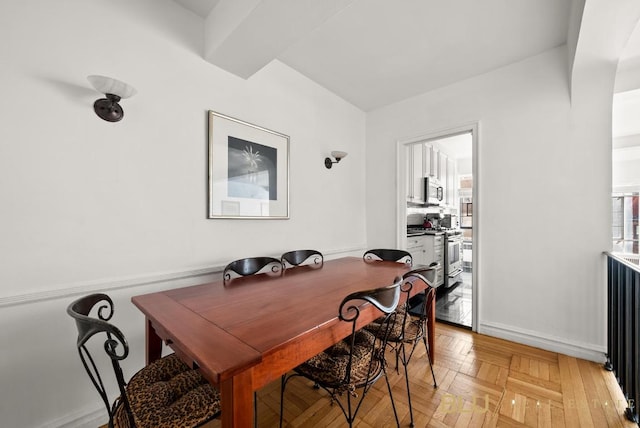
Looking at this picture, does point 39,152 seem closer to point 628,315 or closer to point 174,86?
point 174,86

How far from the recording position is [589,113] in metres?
2.18

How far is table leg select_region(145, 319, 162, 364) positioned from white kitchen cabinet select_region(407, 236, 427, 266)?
3.04 metres

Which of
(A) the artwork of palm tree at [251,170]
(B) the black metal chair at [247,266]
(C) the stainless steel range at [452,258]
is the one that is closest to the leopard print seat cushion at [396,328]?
(B) the black metal chair at [247,266]

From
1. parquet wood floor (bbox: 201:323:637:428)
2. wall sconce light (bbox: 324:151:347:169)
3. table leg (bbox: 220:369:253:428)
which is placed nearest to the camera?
table leg (bbox: 220:369:253:428)

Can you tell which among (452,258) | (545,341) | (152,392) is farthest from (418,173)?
(152,392)

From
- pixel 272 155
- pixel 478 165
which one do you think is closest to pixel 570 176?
pixel 478 165

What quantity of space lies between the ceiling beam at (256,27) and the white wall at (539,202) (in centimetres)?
201

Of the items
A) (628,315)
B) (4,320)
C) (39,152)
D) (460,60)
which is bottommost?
(628,315)

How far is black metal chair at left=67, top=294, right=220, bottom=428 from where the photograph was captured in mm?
833

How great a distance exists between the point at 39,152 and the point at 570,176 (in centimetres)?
381

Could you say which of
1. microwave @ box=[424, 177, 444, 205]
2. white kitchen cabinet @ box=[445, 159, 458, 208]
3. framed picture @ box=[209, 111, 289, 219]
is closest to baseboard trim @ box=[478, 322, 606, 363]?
microwave @ box=[424, 177, 444, 205]

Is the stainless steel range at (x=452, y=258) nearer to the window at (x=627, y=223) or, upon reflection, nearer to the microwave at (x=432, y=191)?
the microwave at (x=432, y=191)

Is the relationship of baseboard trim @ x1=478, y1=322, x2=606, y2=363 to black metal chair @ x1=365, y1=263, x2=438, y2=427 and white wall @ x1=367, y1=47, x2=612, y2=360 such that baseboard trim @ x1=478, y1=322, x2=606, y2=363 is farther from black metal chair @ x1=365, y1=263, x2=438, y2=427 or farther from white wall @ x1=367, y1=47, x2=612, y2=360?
black metal chair @ x1=365, y1=263, x2=438, y2=427

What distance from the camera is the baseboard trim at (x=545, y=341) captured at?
2133mm
